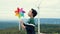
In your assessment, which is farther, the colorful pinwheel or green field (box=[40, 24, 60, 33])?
green field (box=[40, 24, 60, 33])

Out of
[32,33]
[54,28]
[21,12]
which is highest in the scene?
[21,12]

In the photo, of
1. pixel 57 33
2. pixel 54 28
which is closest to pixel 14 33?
pixel 57 33

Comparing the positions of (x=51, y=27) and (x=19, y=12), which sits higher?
(x=19, y=12)

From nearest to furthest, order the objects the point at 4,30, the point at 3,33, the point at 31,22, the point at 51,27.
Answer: the point at 31,22, the point at 3,33, the point at 4,30, the point at 51,27

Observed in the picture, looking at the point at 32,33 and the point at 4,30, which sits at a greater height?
the point at 32,33

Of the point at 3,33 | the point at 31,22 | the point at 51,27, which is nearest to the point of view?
the point at 31,22

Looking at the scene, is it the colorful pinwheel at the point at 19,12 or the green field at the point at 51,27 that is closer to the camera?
the colorful pinwheel at the point at 19,12

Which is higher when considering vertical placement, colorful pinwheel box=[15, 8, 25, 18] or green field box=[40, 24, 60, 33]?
colorful pinwheel box=[15, 8, 25, 18]

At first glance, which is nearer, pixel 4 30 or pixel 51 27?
pixel 4 30

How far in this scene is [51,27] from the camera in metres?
22.4

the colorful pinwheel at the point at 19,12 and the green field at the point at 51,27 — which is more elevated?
the colorful pinwheel at the point at 19,12

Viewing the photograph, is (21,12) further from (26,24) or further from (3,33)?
(3,33)

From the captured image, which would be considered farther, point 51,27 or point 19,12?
point 51,27

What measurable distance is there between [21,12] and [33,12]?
43 centimetres
